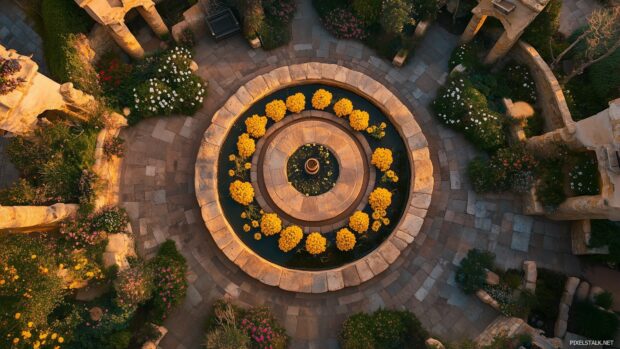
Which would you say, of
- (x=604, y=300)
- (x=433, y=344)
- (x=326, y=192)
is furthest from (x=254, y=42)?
(x=604, y=300)

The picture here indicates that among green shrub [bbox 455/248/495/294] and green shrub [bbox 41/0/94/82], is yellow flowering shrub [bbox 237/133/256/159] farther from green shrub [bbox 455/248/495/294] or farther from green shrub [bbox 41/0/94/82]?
green shrub [bbox 455/248/495/294]

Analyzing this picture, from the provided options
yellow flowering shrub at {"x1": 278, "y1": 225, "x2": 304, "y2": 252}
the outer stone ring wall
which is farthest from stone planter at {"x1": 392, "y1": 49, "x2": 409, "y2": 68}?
yellow flowering shrub at {"x1": 278, "y1": 225, "x2": 304, "y2": 252}

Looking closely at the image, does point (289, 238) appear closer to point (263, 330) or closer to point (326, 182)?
point (326, 182)

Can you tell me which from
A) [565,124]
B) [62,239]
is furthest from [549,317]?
[62,239]

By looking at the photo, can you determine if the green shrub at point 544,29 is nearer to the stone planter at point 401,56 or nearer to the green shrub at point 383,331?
the stone planter at point 401,56

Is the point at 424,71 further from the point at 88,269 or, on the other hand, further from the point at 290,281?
the point at 88,269

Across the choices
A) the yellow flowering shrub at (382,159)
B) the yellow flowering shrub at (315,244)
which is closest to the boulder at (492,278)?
the yellow flowering shrub at (382,159)

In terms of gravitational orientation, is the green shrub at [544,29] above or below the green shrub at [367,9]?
above
